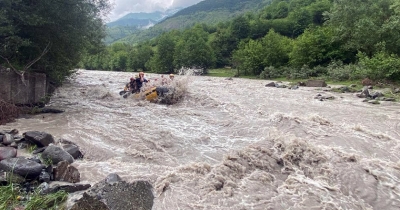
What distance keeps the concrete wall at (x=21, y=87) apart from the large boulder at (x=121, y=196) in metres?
13.0

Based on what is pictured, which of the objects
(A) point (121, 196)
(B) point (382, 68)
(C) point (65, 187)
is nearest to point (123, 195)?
(A) point (121, 196)

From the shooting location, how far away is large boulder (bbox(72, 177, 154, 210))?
6383 mm

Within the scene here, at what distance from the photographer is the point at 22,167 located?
790 centimetres

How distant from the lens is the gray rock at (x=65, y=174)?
815cm

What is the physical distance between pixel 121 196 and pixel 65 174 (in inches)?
92.8

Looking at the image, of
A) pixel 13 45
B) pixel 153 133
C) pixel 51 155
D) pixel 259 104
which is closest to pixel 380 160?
pixel 153 133

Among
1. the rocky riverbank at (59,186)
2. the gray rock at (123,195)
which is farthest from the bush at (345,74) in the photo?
the gray rock at (123,195)

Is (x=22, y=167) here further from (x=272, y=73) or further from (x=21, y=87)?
(x=272, y=73)

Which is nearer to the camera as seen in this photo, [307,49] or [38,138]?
[38,138]

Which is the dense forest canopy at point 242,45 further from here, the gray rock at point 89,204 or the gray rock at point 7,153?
the gray rock at point 89,204

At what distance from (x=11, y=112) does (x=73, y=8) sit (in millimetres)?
6743

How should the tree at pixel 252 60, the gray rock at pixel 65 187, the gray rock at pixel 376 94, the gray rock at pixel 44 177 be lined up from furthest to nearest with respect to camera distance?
the tree at pixel 252 60
the gray rock at pixel 376 94
the gray rock at pixel 44 177
the gray rock at pixel 65 187

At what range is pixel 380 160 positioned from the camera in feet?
31.2

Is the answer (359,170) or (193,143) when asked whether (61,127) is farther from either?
(359,170)
